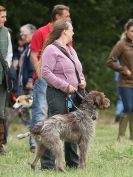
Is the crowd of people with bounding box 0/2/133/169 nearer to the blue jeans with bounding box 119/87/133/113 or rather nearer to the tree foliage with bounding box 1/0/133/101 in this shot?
the blue jeans with bounding box 119/87/133/113

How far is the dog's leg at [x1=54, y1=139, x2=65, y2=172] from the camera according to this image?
10789 mm

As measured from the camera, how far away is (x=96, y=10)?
2288 cm

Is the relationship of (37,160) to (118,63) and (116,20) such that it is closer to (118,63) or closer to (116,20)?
(118,63)

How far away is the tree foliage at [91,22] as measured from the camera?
2231cm

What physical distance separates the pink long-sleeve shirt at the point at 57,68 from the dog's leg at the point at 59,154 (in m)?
0.72

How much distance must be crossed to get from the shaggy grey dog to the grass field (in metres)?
0.27

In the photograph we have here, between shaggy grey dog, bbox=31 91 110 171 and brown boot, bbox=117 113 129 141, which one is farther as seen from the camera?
brown boot, bbox=117 113 129 141

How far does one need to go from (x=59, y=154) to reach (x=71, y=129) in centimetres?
39

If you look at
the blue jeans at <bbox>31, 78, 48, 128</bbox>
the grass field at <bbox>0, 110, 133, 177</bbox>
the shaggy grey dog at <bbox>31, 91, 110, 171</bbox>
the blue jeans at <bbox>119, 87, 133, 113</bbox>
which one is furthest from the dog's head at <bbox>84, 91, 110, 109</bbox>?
A: the blue jeans at <bbox>119, 87, 133, 113</bbox>

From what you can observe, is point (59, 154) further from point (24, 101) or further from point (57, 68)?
point (24, 101)

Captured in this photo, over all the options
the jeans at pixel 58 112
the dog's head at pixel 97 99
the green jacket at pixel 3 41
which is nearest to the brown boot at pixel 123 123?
the green jacket at pixel 3 41

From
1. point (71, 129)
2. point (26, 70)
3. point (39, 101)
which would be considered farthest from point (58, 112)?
point (26, 70)

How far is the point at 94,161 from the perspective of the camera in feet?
39.9

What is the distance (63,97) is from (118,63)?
470 cm
